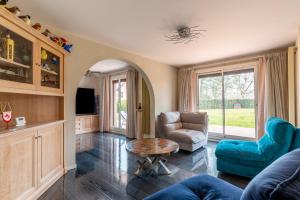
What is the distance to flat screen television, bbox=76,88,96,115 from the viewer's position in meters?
6.24

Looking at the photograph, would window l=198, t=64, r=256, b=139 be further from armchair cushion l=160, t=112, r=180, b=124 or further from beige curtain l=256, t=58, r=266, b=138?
armchair cushion l=160, t=112, r=180, b=124

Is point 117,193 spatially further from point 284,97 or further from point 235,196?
point 284,97

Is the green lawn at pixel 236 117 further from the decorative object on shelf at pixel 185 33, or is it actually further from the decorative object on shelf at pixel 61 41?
the decorative object on shelf at pixel 61 41

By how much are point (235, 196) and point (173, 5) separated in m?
2.20

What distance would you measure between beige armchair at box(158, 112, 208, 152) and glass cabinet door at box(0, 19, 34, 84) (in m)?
3.11

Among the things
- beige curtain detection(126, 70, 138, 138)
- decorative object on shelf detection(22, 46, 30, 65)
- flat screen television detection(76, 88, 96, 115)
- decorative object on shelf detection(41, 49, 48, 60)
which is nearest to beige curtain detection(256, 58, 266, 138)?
beige curtain detection(126, 70, 138, 138)

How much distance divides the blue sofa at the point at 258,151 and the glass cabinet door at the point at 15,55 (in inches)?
122

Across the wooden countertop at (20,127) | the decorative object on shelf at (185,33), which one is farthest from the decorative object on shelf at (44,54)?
the decorative object on shelf at (185,33)

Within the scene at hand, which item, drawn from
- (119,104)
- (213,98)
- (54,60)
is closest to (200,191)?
(54,60)

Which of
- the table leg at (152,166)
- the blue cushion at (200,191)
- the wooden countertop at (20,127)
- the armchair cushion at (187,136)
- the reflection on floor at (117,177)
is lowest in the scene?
the reflection on floor at (117,177)

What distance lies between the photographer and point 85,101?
6438mm

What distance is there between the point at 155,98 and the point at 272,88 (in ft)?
9.64

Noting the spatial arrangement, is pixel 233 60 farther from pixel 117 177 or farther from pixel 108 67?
pixel 117 177

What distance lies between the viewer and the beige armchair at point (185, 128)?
386 centimetres
